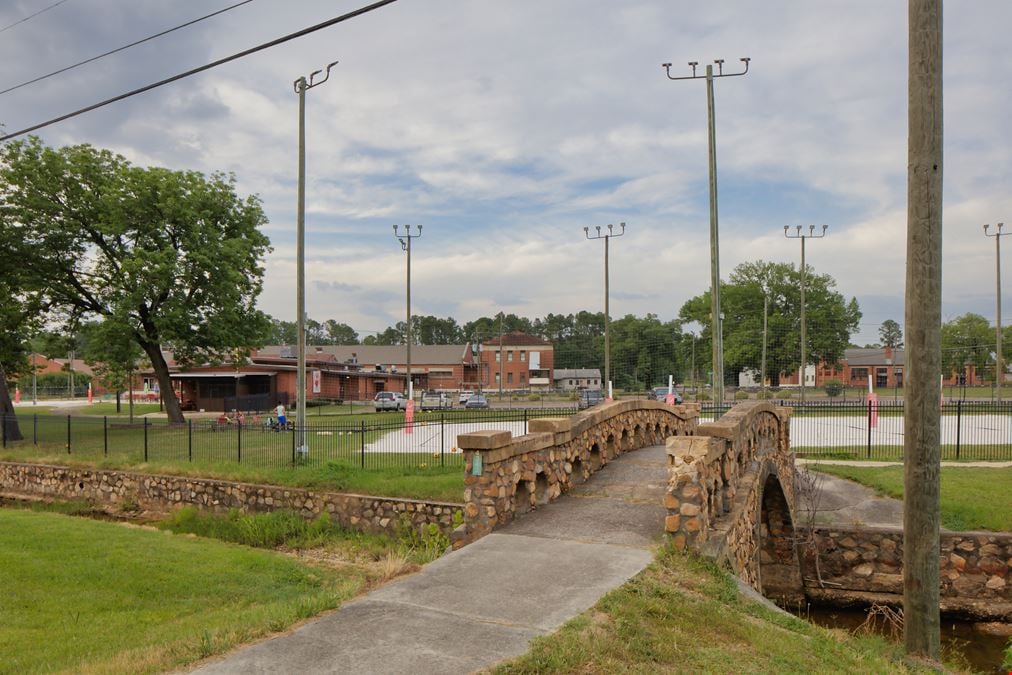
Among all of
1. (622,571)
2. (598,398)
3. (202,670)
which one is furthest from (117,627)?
(598,398)

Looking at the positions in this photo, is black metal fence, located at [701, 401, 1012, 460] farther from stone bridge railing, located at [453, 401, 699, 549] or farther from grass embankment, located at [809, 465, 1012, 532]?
stone bridge railing, located at [453, 401, 699, 549]

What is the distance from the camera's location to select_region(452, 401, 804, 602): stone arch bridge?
700cm

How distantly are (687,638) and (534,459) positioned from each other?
368 centimetres

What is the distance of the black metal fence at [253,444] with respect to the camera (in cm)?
1723

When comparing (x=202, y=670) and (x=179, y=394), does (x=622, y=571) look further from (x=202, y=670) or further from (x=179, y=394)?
(x=179, y=394)

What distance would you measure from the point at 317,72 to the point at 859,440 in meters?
21.6

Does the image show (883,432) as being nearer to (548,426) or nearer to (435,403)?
(548,426)

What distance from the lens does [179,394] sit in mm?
48188

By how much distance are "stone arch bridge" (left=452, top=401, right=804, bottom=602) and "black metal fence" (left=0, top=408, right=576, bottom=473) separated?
6.03 m

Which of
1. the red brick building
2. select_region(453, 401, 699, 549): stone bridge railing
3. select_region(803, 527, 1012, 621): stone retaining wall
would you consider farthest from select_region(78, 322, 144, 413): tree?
the red brick building

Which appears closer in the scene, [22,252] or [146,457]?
[146,457]

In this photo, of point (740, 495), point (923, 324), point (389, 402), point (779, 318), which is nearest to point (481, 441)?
point (740, 495)

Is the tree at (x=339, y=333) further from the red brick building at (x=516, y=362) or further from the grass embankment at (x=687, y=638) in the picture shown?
the grass embankment at (x=687, y=638)

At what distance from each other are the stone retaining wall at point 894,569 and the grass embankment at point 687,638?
7.95 m
